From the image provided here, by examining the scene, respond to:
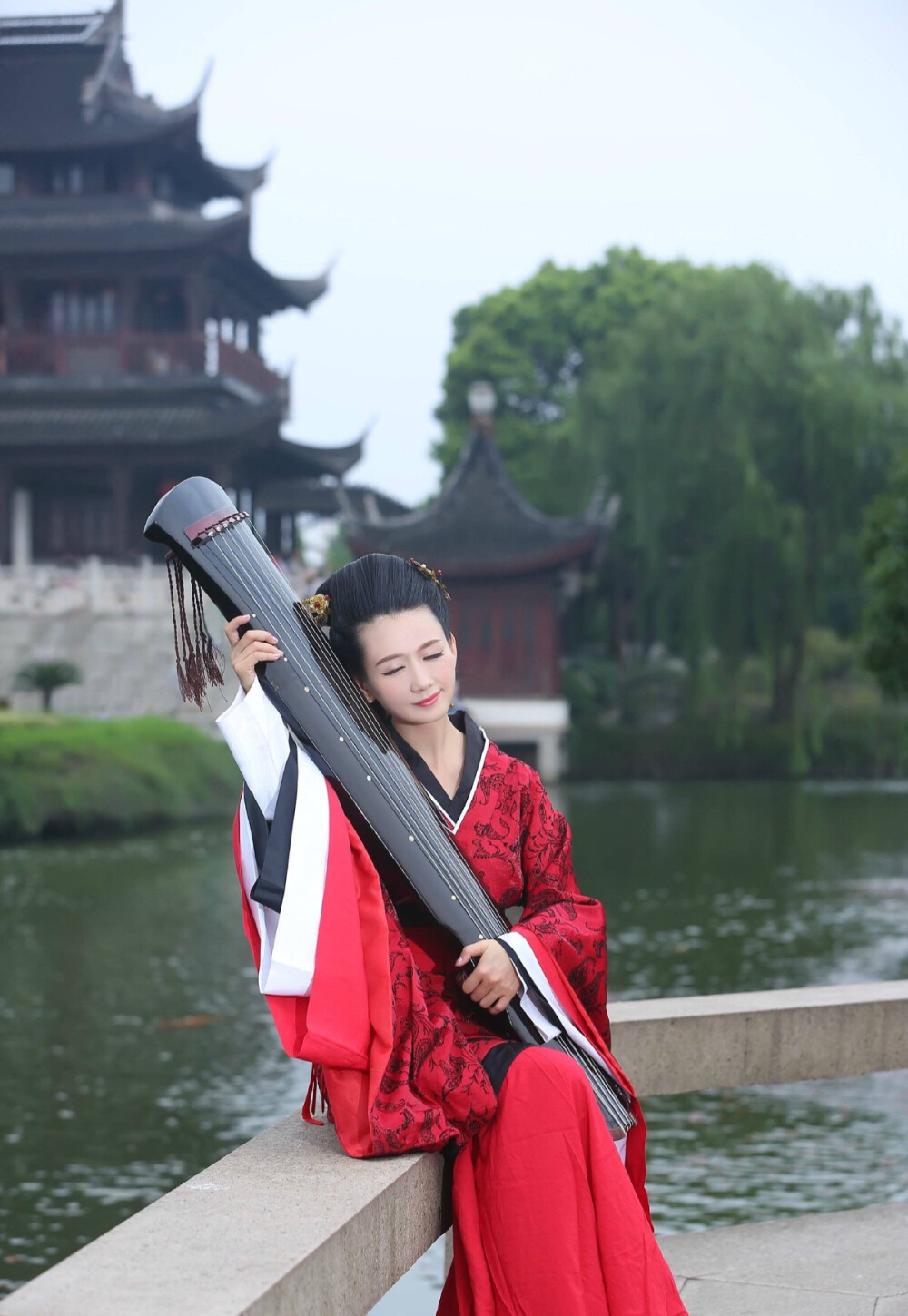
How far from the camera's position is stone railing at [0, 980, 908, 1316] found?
1542 millimetres

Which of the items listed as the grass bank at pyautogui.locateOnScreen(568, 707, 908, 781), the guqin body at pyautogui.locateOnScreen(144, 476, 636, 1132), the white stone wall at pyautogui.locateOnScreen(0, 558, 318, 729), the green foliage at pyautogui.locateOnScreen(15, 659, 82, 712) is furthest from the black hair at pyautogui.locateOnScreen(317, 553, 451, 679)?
the grass bank at pyautogui.locateOnScreen(568, 707, 908, 781)

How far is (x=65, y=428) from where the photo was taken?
883 inches

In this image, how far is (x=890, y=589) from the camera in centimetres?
854

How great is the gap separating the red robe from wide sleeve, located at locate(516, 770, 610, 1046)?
6cm

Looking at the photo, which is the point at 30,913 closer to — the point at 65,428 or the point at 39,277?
the point at 65,428

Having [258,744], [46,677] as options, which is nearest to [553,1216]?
[258,744]

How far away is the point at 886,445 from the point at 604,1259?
1970 centimetres

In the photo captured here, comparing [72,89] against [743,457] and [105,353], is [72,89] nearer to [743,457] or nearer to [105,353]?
[105,353]

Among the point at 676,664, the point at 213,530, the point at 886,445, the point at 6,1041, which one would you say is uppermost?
the point at 213,530

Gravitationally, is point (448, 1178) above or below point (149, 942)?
above

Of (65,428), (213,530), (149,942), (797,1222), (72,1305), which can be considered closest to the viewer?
(72,1305)

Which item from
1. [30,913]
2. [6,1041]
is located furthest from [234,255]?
[6,1041]

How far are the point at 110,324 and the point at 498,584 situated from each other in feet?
24.7

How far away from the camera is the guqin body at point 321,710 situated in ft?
6.99
